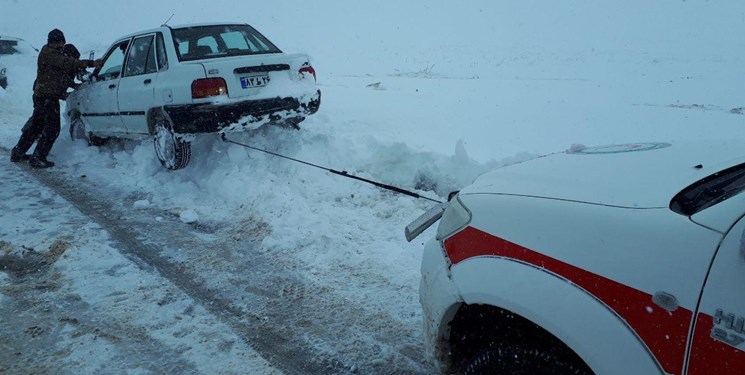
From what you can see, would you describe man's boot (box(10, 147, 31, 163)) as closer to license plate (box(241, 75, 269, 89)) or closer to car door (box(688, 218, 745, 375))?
license plate (box(241, 75, 269, 89))

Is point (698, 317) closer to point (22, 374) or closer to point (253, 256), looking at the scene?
point (22, 374)

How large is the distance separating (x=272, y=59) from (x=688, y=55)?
A: 795 inches

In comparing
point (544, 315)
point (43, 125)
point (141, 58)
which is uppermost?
point (141, 58)

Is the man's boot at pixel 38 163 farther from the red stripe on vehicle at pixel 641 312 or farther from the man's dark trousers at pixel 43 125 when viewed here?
the red stripe on vehicle at pixel 641 312

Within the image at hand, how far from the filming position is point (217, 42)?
6.29 m

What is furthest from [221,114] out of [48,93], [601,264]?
[601,264]

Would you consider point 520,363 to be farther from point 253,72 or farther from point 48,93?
point 48,93

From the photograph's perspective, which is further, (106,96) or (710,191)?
(106,96)

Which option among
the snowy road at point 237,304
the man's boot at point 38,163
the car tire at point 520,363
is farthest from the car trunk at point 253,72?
the car tire at point 520,363

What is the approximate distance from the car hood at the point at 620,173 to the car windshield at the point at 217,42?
4.61m

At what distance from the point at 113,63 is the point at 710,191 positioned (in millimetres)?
7585

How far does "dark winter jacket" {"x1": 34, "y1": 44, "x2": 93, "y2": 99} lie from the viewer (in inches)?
284

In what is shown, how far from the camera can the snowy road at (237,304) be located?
116 inches

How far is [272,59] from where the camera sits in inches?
235
